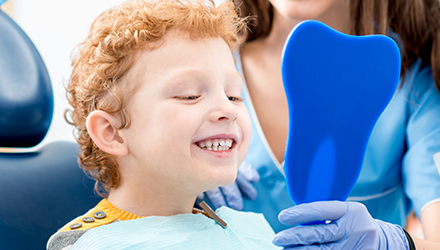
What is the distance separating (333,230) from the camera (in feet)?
2.76

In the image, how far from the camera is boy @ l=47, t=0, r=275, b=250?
2.72ft

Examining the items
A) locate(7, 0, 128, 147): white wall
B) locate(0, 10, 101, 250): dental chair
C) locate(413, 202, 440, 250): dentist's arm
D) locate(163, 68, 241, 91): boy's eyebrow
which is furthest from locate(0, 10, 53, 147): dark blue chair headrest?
locate(7, 0, 128, 147): white wall

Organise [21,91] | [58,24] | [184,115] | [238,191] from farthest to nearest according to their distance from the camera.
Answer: [58,24] → [238,191] → [21,91] → [184,115]

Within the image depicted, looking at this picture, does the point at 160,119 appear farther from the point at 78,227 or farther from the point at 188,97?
the point at 78,227

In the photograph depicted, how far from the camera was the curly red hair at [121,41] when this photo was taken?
856 mm

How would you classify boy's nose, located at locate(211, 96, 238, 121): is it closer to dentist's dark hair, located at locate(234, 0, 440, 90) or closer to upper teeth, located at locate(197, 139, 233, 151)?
upper teeth, located at locate(197, 139, 233, 151)

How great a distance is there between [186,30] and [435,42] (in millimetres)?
944

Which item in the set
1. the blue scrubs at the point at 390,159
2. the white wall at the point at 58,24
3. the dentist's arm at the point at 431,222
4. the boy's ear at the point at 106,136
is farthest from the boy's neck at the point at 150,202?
the white wall at the point at 58,24

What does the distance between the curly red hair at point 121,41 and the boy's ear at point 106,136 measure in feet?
0.10

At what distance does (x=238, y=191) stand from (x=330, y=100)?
642 mm

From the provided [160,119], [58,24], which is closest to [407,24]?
[160,119]

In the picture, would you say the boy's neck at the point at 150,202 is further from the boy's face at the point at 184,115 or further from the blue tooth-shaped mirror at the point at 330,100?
the blue tooth-shaped mirror at the point at 330,100

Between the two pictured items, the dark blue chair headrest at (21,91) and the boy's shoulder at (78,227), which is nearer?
the boy's shoulder at (78,227)

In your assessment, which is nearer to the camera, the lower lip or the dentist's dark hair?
the lower lip
